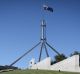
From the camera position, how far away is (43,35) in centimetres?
10069

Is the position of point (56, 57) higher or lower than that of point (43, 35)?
lower

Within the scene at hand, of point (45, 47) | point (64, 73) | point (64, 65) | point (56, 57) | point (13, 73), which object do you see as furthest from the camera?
point (45, 47)

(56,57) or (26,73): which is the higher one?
(56,57)

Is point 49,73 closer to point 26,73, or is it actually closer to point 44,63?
point 26,73

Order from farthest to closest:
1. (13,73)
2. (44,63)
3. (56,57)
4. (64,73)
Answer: (56,57) < (44,63) < (13,73) < (64,73)

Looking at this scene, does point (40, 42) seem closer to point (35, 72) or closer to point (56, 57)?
point (56, 57)

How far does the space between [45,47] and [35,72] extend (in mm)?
43773

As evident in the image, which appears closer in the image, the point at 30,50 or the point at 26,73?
the point at 26,73

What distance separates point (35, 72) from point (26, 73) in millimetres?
1327

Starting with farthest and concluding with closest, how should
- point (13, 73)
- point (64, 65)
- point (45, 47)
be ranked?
point (45, 47), point (64, 65), point (13, 73)

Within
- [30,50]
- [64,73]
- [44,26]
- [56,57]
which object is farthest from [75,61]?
[30,50]

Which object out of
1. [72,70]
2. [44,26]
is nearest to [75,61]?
[72,70]

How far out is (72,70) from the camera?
61656 mm

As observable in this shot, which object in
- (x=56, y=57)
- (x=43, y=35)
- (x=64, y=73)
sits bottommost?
(x=64, y=73)
